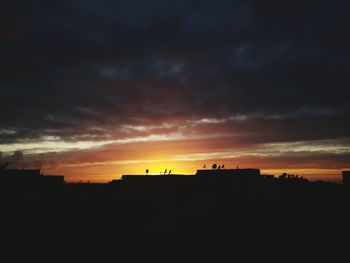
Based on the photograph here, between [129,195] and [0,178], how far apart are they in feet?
62.0

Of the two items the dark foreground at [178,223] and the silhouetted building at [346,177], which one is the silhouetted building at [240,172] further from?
the silhouetted building at [346,177]

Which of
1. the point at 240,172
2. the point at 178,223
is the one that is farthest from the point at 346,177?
the point at 178,223

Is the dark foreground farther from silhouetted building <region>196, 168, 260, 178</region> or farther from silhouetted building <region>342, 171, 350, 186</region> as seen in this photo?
silhouetted building <region>342, 171, 350, 186</region>

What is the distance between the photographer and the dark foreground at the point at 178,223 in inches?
1225

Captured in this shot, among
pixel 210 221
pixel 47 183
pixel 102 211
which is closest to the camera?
pixel 210 221

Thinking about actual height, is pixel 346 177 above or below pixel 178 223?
above

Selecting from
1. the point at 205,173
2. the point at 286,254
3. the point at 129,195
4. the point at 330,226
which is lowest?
the point at 286,254

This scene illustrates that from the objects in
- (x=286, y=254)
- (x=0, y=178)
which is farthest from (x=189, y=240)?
(x=0, y=178)

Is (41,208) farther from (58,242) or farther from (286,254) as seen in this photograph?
(286,254)

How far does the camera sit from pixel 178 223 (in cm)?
3731

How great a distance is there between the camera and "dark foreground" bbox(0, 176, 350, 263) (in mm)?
31116

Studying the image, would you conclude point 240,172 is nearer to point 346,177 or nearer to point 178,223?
point 178,223

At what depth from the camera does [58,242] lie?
33188mm

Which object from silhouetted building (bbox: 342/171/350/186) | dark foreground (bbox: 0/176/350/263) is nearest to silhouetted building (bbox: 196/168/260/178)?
dark foreground (bbox: 0/176/350/263)
